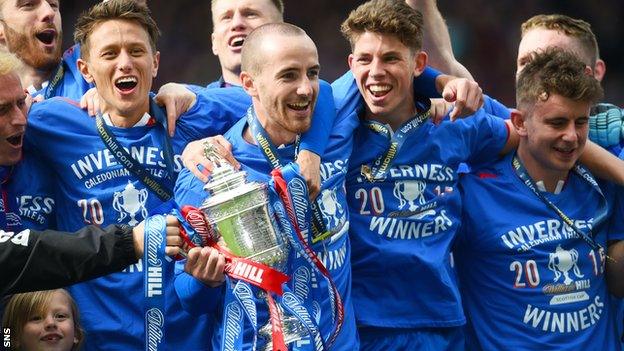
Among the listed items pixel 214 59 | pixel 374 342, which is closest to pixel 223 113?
pixel 374 342

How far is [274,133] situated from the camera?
5.25m

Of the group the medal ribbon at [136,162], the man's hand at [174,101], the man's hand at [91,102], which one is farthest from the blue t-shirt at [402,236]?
the man's hand at [91,102]

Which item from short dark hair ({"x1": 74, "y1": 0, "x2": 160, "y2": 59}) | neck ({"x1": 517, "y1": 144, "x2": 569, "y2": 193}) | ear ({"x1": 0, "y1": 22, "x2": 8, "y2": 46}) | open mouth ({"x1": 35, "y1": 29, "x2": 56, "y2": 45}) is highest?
ear ({"x1": 0, "y1": 22, "x2": 8, "y2": 46})

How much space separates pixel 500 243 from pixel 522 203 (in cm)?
20

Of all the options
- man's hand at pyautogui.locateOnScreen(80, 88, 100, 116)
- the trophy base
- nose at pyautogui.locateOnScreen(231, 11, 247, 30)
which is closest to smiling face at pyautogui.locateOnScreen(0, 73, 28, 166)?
man's hand at pyautogui.locateOnScreen(80, 88, 100, 116)

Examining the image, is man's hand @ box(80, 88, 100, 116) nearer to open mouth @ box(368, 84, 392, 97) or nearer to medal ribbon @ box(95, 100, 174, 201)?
medal ribbon @ box(95, 100, 174, 201)

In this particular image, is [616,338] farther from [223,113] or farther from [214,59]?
[214,59]

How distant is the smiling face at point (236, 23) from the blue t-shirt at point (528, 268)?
1359 millimetres

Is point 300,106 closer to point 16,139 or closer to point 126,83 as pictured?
point 126,83

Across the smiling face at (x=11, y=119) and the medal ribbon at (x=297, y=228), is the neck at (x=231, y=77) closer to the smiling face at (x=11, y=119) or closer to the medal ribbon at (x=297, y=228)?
the smiling face at (x=11, y=119)

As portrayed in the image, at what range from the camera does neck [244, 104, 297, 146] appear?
5.24 meters

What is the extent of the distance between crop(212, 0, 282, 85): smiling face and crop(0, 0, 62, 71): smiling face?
0.83m

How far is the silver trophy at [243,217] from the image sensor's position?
15.1ft

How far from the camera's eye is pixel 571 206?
5.82 m
